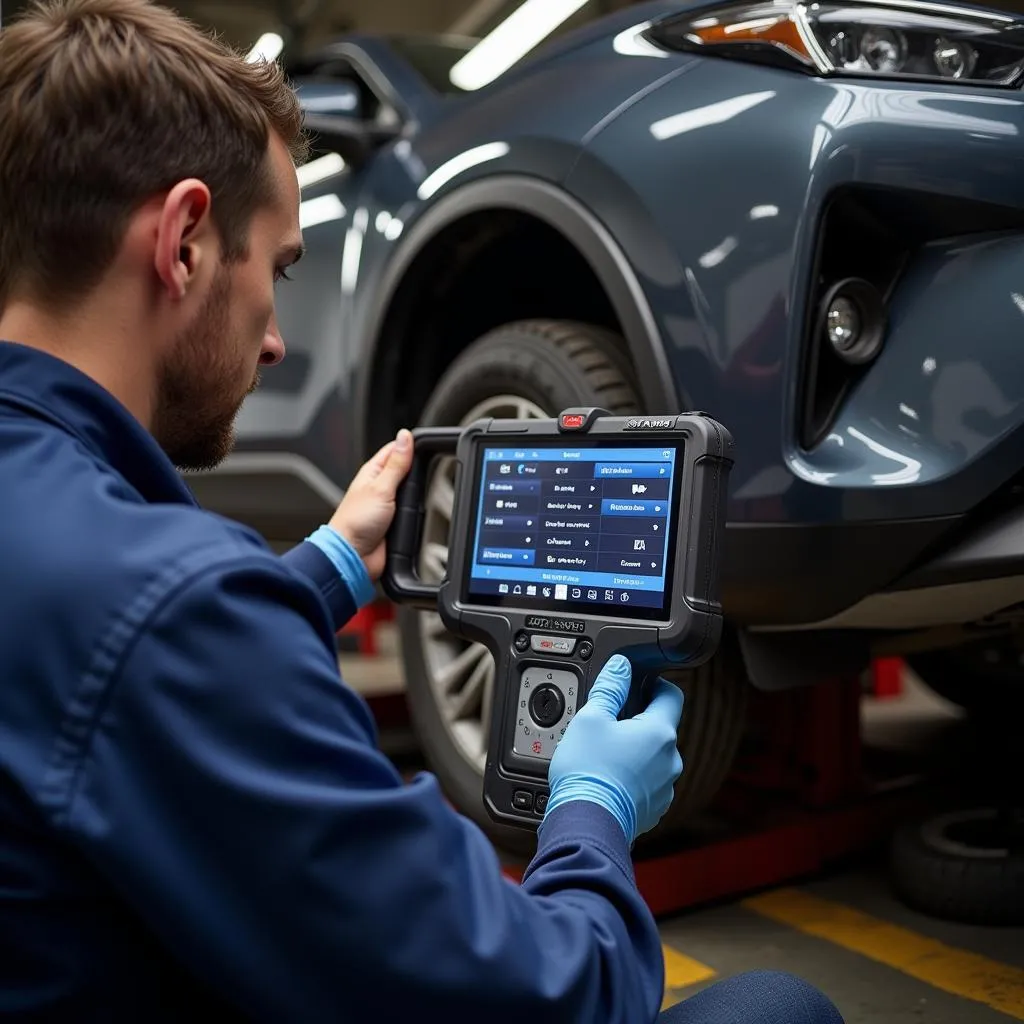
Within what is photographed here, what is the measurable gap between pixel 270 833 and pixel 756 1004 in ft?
1.45

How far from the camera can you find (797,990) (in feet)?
2.82

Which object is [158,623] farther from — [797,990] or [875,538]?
[875,538]

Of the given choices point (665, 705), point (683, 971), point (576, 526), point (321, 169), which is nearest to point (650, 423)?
point (576, 526)

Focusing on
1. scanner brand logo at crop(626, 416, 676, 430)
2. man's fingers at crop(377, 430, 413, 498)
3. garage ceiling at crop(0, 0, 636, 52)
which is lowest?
man's fingers at crop(377, 430, 413, 498)

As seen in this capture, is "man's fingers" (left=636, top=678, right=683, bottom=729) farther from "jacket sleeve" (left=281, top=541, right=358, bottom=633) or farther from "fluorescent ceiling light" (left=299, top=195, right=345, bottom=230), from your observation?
"fluorescent ceiling light" (left=299, top=195, right=345, bottom=230)

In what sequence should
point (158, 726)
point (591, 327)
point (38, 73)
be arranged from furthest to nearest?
point (591, 327) → point (38, 73) → point (158, 726)

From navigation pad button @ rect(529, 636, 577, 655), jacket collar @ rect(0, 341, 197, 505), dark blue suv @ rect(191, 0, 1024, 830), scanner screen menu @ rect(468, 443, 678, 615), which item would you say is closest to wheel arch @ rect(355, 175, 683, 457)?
dark blue suv @ rect(191, 0, 1024, 830)

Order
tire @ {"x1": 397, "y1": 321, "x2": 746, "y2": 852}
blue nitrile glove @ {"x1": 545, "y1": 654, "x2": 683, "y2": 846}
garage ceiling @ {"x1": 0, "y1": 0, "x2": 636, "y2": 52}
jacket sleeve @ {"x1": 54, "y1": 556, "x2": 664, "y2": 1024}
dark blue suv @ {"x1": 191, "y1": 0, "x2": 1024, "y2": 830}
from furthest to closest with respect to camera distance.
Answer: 1. garage ceiling @ {"x1": 0, "y1": 0, "x2": 636, "y2": 52}
2. tire @ {"x1": 397, "y1": 321, "x2": 746, "y2": 852}
3. dark blue suv @ {"x1": 191, "y1": 0, "x2": 1024, "y2": 830}
4. blue nitrile glove @ {"x1": 545, "y1": 654, "x2": 683, "y2": 846}
5. jacket sleeve @ {"x1": 54, "y1": 556, "x2": 664, "y2": 1024}

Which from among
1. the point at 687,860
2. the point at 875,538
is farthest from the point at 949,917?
the point at 875,538

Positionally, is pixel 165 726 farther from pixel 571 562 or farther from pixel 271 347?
pixel 571 562

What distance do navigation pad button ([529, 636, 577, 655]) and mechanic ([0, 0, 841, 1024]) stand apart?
0.26 m

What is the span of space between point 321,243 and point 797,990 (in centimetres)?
166

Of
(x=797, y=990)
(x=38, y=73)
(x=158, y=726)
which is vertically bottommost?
(x=797, y=990)

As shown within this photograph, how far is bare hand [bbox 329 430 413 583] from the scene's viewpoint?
4.01ft
